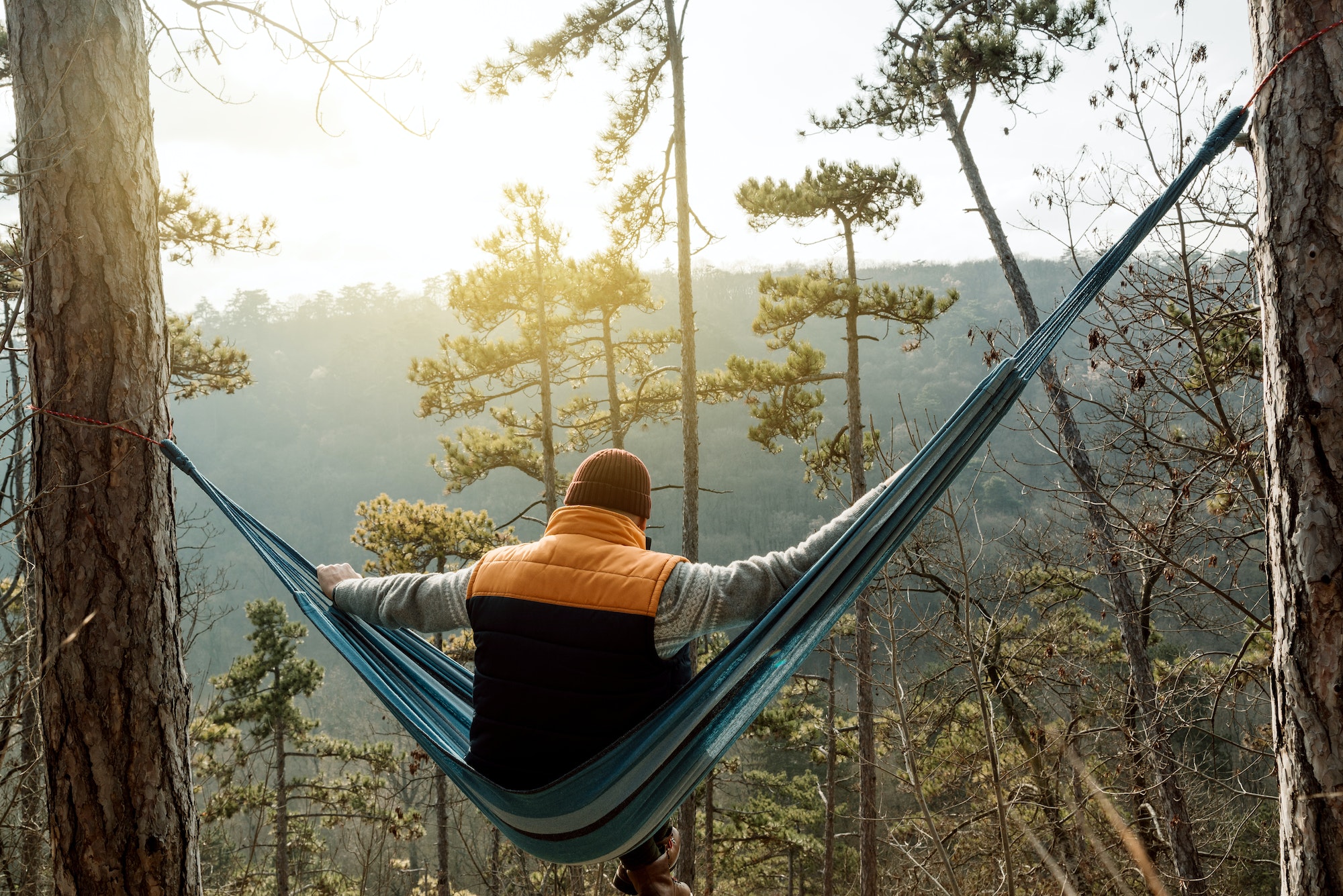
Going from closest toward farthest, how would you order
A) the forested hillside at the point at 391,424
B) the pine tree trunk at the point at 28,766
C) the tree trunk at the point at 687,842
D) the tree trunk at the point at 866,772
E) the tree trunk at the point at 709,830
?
the pine tree trunk at the point at 28,766, the tree trunk at the point at 687,842, the tree trunk at the point at 866,772, the tree trunk at the point at 709,830, the forested hillside at the point at 391,424

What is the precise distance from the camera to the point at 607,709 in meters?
1.09

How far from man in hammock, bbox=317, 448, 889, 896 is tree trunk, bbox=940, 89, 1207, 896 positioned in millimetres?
3210

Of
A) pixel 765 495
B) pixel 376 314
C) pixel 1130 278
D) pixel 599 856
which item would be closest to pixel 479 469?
pixel 1130 278

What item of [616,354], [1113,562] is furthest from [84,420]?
[616,354]

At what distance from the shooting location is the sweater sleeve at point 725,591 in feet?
3.40

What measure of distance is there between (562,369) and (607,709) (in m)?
6.47

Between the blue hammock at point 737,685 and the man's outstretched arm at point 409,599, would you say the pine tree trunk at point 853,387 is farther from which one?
the man's outstretched arm at point 409,599

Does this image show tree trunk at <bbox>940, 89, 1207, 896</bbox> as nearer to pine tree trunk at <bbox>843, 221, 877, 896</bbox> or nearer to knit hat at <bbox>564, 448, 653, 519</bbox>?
pine tree trunk at <bbox>843, 221, 877, 896</bbox>

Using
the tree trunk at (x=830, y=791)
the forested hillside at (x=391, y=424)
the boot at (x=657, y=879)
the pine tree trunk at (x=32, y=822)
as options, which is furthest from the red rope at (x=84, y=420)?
the forested hillside at (x=391, y=424)

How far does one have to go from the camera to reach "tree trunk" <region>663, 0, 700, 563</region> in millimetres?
4613

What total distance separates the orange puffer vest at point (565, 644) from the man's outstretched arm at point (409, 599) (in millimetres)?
121

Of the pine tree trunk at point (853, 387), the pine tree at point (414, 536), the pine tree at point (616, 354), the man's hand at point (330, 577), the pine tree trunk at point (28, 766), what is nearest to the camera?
the man's hand at point (330, 577)

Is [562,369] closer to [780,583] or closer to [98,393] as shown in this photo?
[98,393]

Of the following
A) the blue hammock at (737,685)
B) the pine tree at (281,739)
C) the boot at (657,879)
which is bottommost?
the pine tree at (281,739)
